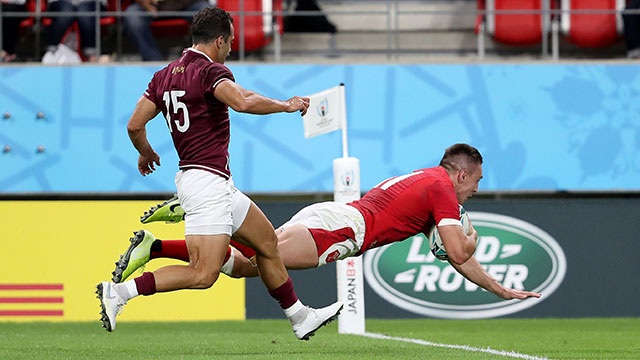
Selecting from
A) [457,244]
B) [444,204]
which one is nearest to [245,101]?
[444,204]

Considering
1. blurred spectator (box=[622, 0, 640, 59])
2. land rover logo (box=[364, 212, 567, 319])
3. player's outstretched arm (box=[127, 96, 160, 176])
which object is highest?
blurred spectator (box=[622, 0, 640, 59])

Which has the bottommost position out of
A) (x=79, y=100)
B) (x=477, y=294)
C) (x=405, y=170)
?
(x=477, y=294)

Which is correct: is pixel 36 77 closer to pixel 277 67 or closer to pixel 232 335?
pixel 277 67

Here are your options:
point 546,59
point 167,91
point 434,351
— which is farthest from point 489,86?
point 167,91

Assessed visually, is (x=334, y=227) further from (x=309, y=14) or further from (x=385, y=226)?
(x=309, y=14)

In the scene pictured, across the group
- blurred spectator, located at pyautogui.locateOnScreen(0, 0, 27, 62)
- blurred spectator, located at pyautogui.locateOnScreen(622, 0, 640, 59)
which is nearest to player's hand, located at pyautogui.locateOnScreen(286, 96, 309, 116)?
blurred spectator, located at pyautogui.locateOnScreen(622, 0, 640, 59)

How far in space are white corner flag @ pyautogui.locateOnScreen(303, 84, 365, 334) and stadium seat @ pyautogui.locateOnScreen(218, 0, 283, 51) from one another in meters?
4.19

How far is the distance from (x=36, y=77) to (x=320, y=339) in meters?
6.13

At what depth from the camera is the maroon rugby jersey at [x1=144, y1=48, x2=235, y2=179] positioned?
604cm

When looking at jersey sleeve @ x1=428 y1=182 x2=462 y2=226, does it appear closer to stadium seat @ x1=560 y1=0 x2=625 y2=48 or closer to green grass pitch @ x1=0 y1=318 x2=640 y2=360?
green grass pitch @ x1=0 y1=318 x2=640 y2=360

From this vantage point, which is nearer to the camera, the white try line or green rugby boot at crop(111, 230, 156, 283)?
green rugby boot at crop(111, 230, 156, 283)

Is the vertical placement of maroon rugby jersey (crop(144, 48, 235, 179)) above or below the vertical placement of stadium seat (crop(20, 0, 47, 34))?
below

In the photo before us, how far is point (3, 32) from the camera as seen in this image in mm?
13758

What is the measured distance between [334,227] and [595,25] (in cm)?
866
